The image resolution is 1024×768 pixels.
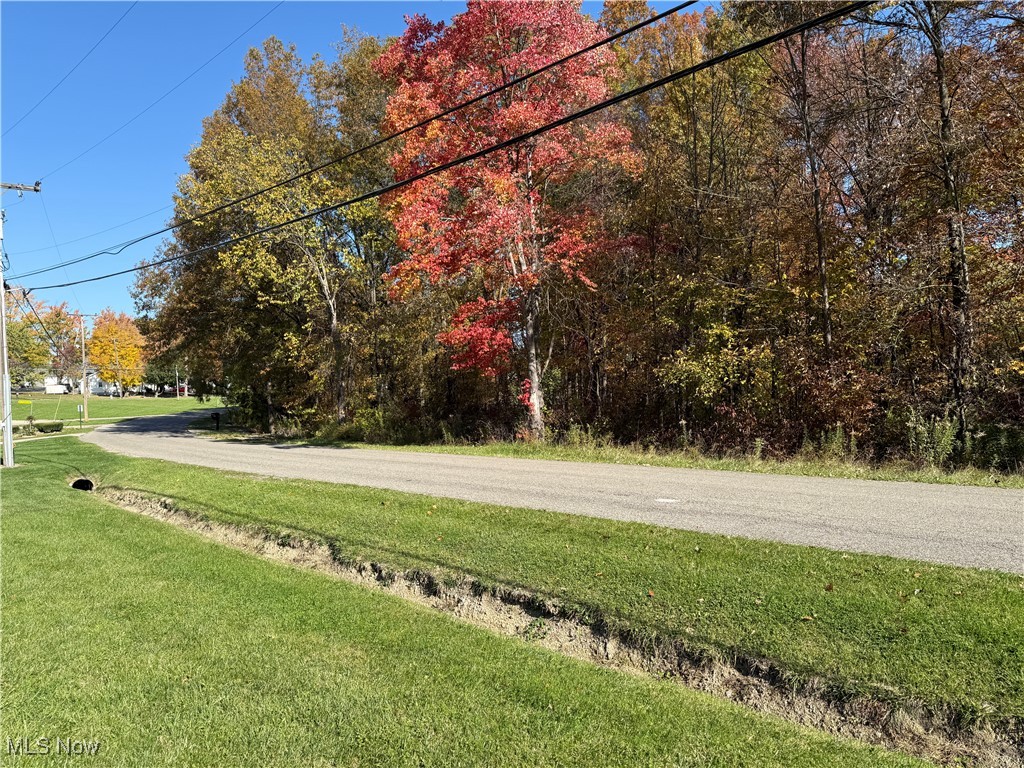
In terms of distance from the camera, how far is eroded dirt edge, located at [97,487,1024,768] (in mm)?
3510

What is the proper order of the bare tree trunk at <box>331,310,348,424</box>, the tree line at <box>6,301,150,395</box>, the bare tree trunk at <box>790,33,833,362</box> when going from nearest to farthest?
the bare tree trunk at <box>790,33,833,362</box>
the bare tree trunk at <box>331,310,348,424</box>
the tree line at <box>6,301,150,395</box>

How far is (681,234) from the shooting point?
1761 centimetres

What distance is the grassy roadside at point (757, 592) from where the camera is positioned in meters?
3.96

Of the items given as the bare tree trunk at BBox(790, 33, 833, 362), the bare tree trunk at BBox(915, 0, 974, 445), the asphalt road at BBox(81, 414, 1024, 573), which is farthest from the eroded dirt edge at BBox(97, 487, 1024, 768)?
the bare tree trunk at BBox(790, 33, 833, 362)

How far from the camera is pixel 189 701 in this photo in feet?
12.9

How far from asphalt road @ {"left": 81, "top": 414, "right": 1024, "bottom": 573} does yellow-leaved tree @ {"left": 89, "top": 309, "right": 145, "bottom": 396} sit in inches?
3043

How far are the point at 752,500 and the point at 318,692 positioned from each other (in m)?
6.44

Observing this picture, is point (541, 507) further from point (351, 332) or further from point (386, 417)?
point (351, 332)

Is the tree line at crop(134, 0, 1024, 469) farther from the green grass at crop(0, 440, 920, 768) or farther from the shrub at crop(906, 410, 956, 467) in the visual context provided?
the green grass at crop(0, 440, 920, 768)

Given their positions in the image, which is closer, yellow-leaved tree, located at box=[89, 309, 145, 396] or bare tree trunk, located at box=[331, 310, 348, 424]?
bare tree trunk, located at box=[331, 310, 348, 424]

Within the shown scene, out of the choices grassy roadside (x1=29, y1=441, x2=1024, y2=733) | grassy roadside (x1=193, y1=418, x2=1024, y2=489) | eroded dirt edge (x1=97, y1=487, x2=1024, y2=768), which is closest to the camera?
eroded dirt edge (x1=97, y1=487, x2=1024, y2=768)

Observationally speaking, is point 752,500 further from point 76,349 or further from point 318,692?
point 76,349

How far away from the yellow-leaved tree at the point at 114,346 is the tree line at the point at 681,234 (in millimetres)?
63671

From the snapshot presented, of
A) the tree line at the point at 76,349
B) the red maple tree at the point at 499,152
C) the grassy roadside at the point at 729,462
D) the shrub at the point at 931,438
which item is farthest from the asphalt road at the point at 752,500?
the tree line at the point at 76,349
